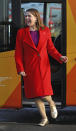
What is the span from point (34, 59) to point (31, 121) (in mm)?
1417

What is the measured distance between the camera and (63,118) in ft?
25.6

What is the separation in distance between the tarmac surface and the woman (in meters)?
0.36

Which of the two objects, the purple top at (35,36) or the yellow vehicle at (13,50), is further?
the yellow vehicle at (13,50)

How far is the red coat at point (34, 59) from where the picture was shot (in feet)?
21.6

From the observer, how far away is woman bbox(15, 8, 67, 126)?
6.60m

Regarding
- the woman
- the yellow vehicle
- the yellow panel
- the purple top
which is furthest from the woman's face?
the yellow panel

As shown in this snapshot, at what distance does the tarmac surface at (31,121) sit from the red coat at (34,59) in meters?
0.56

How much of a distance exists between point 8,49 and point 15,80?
1.72ft

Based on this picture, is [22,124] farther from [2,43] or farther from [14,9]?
[14,9]

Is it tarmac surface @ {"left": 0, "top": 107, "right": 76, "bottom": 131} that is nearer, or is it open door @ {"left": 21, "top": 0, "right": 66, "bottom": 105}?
tarmac surface @ {"left": 0, "top": 107, "right": 76, "bottom": 131}

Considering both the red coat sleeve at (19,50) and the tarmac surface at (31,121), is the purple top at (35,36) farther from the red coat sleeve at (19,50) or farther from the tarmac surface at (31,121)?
the tarmac surface at (31,121)

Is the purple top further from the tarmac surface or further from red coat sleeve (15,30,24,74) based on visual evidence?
the tarmac surface

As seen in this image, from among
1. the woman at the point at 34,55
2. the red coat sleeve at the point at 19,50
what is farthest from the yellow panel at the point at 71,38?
the red coat sleeve at the point at 19,50

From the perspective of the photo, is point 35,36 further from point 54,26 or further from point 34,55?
point 54,26
